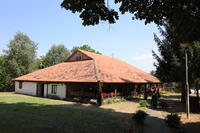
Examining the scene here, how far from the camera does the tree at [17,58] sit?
36.3 m

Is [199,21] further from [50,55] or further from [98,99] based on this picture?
[50,55]

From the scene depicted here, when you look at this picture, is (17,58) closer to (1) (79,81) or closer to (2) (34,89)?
(2) (34,89)

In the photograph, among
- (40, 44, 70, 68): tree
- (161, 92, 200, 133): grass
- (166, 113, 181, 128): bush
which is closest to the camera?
(166, 113, 181, 128): bush

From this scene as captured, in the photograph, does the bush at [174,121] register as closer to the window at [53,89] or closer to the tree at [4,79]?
the window at [53,89]

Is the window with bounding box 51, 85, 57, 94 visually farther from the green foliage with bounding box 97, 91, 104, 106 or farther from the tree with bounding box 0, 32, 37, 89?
the tree with bounding box 0, 32, 37, 89

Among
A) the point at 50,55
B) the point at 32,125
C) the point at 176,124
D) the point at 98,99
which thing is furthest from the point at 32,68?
the point at 176,124

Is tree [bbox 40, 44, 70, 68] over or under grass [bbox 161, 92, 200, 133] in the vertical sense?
over

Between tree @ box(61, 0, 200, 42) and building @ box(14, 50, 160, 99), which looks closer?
tree @ box(61, 0, 200, 42)

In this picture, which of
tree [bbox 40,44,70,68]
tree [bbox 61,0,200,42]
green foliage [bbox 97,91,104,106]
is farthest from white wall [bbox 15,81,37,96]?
tree [bbox 40,44,70,68]

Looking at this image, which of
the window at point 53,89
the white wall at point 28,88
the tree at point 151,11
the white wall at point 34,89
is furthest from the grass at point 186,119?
the white wall at point 28,88

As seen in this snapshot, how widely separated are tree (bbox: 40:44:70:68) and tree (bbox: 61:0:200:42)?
163ft

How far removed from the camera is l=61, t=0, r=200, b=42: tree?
19.4 ft

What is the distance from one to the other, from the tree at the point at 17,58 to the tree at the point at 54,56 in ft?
44.2

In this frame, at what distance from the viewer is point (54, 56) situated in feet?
180
